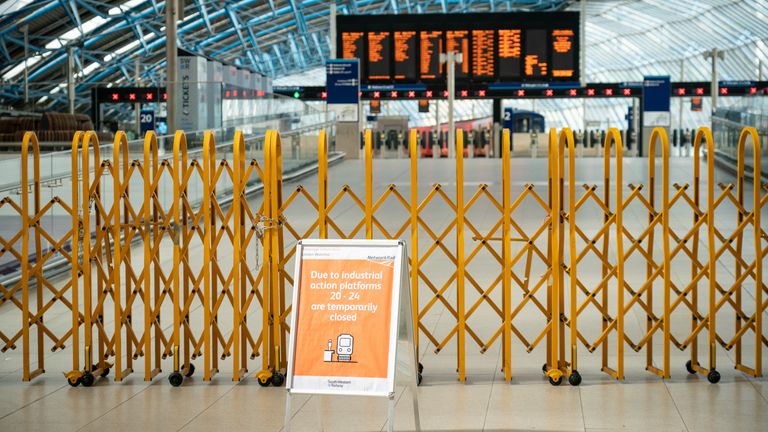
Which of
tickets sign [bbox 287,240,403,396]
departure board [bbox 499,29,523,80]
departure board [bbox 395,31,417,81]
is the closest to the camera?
tickets sign [bbox 287,240,403,396]

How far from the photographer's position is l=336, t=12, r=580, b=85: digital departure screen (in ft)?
123

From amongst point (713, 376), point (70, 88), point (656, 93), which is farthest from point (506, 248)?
point (70, 88)

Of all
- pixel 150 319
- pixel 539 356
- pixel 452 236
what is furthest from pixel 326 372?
pixel 452 236

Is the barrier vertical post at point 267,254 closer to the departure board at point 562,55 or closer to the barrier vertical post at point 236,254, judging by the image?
the barrier vertical post at point 236,254

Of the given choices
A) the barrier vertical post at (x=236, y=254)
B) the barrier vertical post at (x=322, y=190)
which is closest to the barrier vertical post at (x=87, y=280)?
the barrier vertical post at (x=236, y=254)

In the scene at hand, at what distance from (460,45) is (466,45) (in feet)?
0.76

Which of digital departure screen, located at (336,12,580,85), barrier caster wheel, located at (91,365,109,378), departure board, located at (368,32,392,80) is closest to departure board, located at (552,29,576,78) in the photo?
digital departure screen, located at (336,12,580,85)

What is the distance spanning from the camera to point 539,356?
28.6ft

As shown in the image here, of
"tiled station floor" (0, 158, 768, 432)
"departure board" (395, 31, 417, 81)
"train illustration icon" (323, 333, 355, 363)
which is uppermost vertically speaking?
"departure board" (395, 31, 417, 81)

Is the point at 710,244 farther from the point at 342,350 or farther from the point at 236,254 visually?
the point at 236,254

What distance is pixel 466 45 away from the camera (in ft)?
126

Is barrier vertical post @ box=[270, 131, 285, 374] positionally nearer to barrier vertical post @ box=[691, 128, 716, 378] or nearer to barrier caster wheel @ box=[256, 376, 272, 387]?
barrier caster wheel @ box=[256, 376, 272, 387]

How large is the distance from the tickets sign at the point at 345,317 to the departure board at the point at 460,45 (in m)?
31.8

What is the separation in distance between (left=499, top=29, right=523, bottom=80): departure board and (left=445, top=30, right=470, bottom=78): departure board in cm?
120
